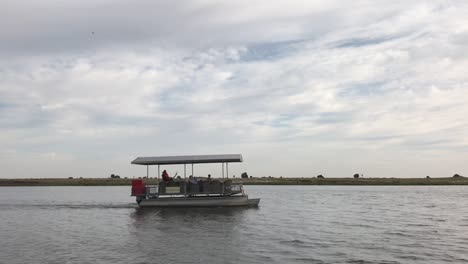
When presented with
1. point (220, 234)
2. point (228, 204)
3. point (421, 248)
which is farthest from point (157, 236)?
point (228, 204)

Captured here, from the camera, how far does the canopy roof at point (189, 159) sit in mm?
39438

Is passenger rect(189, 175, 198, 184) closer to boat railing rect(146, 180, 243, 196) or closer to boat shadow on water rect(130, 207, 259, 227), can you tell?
boat railing rect(146, 180, 243, 196)

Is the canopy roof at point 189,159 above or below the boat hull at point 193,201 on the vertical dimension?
above

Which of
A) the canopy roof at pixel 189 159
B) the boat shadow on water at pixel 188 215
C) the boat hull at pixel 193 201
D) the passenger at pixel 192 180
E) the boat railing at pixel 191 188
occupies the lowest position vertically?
the boat shadow on water at pixel 188 215

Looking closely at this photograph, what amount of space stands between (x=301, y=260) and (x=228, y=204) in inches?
885

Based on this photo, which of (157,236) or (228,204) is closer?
(157,236)

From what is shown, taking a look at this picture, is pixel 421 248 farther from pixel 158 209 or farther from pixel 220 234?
pixel 158 209

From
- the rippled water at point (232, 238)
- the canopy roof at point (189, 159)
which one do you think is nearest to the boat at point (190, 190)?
the canopy roof at point (189, 159)

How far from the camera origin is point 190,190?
41.0 m

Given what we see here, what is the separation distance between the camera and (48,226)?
30.1 meters

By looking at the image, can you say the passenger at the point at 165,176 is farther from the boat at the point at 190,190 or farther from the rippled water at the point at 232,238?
the rippled water at the point at 232,238

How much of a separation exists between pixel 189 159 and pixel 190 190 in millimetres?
3135

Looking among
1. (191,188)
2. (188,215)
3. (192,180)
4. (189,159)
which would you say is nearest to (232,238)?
(188,215)

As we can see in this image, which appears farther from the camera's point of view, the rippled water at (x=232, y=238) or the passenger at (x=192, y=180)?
the passenger at (x=192, y=180)
